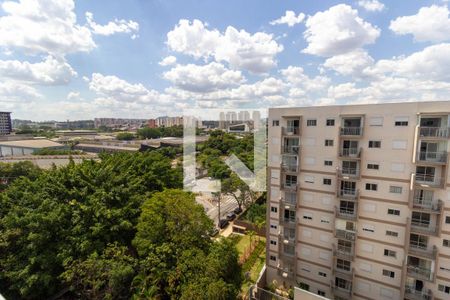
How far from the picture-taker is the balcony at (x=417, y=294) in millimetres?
12933

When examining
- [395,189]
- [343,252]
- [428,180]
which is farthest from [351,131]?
[343,252]

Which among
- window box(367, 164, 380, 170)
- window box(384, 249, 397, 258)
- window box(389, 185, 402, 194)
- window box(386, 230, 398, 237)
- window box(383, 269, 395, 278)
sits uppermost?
window box(367, 164, 380, 170)

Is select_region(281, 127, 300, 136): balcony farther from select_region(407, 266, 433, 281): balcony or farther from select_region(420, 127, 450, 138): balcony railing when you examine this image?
select_region(407, 266, 433, 281): balcony

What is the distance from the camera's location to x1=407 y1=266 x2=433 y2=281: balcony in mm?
12828

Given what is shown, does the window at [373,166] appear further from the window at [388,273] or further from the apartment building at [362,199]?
the window at [388,273]

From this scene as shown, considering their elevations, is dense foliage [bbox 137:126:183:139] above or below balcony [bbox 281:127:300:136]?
below

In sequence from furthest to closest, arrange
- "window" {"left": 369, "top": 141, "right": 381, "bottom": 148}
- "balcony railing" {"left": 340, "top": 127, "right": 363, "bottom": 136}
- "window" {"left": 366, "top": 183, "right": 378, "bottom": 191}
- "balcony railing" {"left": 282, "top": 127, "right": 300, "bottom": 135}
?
"balcony railing" {"left": 282, "top": 127, "right": 300, "bottom": 135} < "window" {"left": 366, "top": 183, "right": 378, "bottom": 191} < "balcony railing" {"left": 340, "top": 127, "right": 363, "bottom": 136} < "window" {"left": 369, "top": 141, "right": 381, "bottom": 148}

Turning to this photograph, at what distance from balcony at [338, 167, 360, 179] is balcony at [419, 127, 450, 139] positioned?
3673 mm

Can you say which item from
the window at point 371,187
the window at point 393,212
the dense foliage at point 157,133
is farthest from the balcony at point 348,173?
the dense foliage at point 157,133

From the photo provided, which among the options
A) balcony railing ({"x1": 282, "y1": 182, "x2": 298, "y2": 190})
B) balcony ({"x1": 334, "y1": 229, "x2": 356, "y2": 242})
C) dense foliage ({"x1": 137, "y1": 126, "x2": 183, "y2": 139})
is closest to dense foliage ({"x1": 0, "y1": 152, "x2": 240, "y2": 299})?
balcony railing ({"x1": 282, "y1": 182, "x2": 298, "y2": 190})

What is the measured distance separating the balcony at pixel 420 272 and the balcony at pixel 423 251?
967mm

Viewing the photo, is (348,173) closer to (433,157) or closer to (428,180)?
(428,180)

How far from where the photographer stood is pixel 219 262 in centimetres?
1247

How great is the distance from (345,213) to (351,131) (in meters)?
5.15
